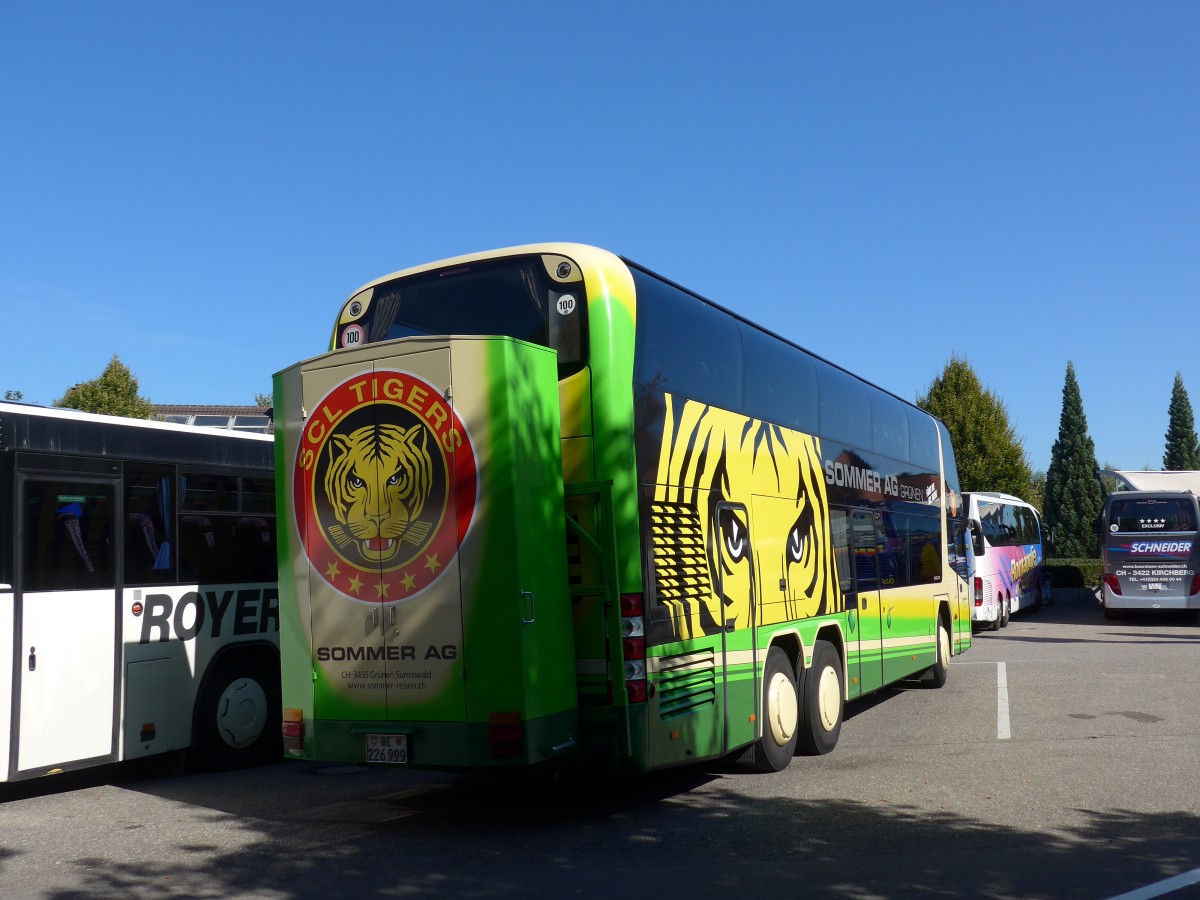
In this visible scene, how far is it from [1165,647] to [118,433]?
17.6 m

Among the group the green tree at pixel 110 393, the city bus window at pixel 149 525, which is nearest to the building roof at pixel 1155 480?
the city bus window at pixel 149 525

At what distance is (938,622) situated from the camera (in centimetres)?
1490

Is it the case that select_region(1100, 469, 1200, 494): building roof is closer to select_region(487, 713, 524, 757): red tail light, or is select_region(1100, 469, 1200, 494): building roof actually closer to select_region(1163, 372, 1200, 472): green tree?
select_region(487, 713, 524, 757): red tail light

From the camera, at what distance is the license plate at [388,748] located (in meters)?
7.19

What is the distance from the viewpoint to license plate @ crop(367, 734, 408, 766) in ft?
23.6

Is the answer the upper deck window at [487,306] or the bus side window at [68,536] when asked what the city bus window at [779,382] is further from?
the bus side window at [68,536]

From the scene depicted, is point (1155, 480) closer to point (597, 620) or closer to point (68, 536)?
point (597, 620)

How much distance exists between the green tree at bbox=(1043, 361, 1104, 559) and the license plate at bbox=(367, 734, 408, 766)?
50449 mm

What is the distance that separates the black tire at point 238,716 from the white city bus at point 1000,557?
14778 mm

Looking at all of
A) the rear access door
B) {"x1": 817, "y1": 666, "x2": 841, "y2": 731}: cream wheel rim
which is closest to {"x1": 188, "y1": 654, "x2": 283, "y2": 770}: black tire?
the rear access door

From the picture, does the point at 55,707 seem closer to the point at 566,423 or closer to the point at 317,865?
the point at 317,865

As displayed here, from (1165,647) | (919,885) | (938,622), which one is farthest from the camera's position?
(1165,647)

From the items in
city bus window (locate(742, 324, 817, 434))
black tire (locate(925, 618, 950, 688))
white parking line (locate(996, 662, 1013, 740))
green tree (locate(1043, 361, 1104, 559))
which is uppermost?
green tree (locate(1043, 361, 1104, 559))

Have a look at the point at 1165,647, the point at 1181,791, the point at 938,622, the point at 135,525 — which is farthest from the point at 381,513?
the point at 1165,647
